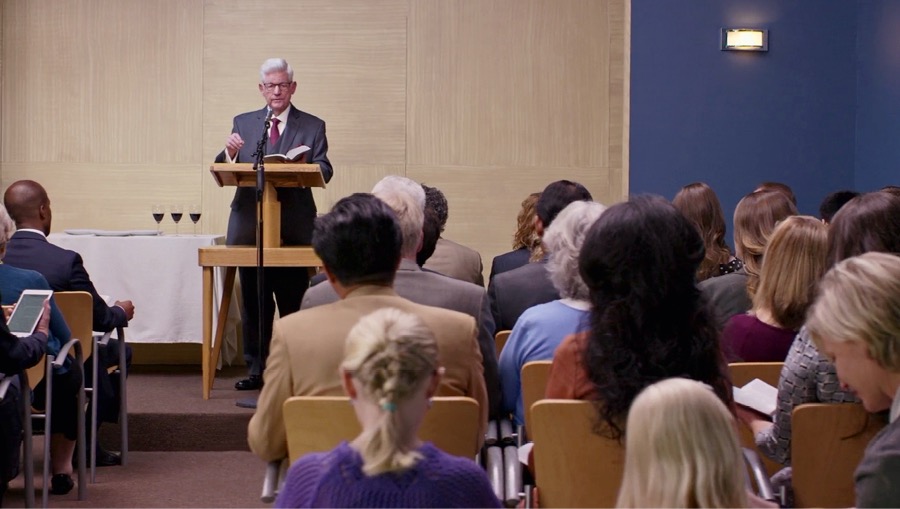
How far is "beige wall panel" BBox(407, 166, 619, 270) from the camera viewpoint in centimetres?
822

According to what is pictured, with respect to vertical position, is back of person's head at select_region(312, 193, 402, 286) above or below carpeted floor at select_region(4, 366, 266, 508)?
above

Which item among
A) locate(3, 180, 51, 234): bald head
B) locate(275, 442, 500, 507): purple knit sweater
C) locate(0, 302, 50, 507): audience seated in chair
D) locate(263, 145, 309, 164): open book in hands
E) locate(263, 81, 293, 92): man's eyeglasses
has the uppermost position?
locate(263, 81, 293, 92): man's eyeglasses

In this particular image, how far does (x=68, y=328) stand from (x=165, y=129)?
3625 millimetres

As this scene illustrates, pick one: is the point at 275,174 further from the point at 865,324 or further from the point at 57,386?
the point at 865,324

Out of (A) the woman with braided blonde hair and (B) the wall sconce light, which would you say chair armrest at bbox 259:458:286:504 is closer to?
(A) the woman with braided blonde hair

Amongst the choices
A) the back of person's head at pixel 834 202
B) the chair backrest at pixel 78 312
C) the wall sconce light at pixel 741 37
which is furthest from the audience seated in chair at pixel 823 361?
the wall sconce light at pixel 741 37

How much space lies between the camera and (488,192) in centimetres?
823

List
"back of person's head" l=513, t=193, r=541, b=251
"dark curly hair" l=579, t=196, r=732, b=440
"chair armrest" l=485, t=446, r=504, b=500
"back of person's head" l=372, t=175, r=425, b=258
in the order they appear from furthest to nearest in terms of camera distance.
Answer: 1. "back of person's head" l=513, t=193, r=541, b=251
2. "back of person's head" l=372, t=175, r=425, b=258
3. "chair armrest" l=485, t=446, r=504, b=500
4. "dark curly hair" l=579, t=196, r=732, b=440

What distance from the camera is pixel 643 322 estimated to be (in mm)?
2395

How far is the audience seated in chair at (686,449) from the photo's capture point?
5.77ft

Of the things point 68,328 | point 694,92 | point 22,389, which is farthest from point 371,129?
point 22,389

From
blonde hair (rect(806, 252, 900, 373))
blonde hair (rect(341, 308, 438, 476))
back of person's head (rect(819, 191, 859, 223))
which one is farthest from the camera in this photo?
back of person's head (rect(819, 191, 859, 223))

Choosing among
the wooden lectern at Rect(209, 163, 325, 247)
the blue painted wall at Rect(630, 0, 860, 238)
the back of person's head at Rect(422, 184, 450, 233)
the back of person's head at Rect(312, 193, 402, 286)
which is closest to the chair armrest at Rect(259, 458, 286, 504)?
the back of person's head at Rect(312, 193, 402, 286)

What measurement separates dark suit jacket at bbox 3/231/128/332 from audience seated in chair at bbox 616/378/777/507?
3.84 metres
